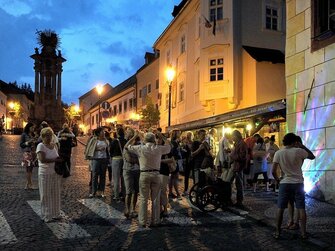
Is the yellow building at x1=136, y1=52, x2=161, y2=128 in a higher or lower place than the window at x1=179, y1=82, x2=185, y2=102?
higher

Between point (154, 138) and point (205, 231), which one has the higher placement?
point (154, 138)

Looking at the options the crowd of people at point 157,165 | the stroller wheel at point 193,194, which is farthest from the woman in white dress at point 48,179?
the stroller wheel at point 193,194

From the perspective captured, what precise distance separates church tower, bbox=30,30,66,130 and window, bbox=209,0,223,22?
73.4 ft

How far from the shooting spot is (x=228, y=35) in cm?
2492

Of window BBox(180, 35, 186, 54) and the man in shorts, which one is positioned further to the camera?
window BBox(180, 35, 186, 54)

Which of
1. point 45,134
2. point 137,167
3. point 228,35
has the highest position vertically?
point 228,35

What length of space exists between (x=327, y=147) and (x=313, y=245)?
529 centimetres

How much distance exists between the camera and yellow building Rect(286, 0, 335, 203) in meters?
12.2

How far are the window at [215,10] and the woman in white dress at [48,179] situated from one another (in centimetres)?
1807

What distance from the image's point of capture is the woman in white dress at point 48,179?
903cm

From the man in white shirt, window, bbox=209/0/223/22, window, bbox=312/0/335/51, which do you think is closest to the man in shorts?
the man in white shirt

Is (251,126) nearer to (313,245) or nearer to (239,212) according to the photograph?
(239,212)

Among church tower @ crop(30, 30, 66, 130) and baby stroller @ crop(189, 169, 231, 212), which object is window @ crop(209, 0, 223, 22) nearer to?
baby stroller @ crop(189, 169, 231, 212)

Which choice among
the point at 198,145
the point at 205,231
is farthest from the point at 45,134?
the point at 198,145
